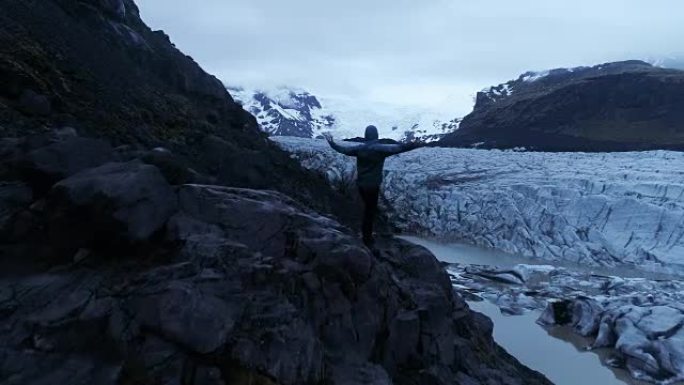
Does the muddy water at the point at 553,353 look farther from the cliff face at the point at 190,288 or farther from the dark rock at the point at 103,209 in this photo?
the dark rock at the point at 103,209

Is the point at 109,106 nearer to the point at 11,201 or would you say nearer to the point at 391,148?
the point at 11,201

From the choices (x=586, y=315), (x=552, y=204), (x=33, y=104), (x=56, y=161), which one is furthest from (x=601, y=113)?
(x=56, y=161)

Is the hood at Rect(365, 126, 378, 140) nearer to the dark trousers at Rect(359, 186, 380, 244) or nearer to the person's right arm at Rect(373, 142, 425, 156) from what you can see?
the person's right arm at Rect(373, 142, 425, 156)

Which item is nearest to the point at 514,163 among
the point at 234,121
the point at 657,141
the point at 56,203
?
the point at 234,121

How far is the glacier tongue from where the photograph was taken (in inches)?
609

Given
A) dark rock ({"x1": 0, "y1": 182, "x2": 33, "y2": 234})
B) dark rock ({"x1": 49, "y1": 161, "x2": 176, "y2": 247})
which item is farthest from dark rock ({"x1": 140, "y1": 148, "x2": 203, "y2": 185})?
dark rock ({"x1": 0, "y1": 182, "x2": 33, "y2": 234})

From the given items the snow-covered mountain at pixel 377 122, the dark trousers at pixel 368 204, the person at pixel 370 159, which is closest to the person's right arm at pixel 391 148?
the person at pixel 370 159

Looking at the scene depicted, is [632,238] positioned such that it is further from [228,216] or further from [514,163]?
[228,216]

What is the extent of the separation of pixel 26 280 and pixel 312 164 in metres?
18.0

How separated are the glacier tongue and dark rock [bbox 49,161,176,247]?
13.9 metres

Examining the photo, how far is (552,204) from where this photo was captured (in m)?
17.5

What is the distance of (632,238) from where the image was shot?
15.6m

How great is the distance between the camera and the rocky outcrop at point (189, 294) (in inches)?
109

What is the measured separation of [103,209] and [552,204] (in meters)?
16.3
